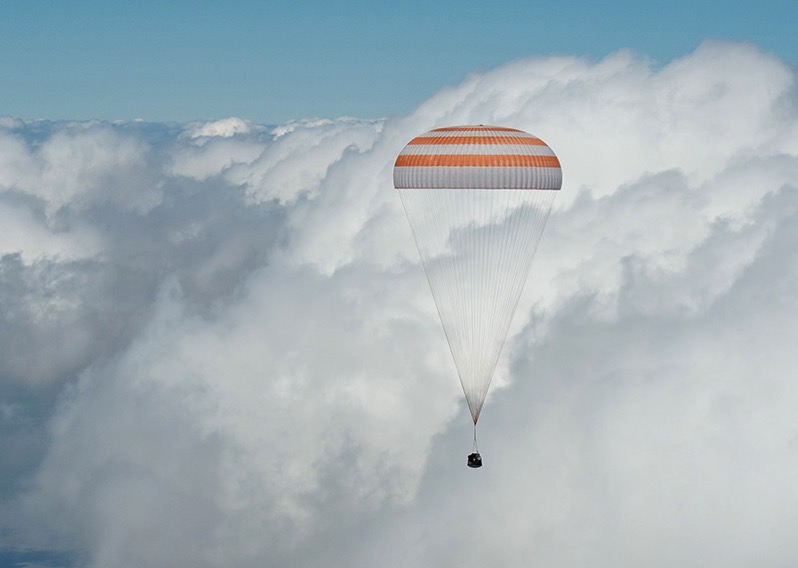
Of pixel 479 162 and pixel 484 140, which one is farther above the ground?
pixel 484 140

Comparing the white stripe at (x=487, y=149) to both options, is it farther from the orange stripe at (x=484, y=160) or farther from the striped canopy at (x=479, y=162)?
the orange stripe at (x=484, y=160)

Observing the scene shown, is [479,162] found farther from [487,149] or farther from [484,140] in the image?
[484,140]

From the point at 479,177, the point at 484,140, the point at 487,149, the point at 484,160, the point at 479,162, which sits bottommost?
the point at 479,177

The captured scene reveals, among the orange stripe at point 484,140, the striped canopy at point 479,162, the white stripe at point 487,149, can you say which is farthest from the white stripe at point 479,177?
the orange stripe at point 484,140

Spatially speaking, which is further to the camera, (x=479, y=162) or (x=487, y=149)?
(x=487, y=149)

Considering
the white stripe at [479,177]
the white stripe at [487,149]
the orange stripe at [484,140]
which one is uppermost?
the orange stripe at [484,140]

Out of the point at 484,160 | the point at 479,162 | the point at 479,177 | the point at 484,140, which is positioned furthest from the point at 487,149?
the point at 479,177

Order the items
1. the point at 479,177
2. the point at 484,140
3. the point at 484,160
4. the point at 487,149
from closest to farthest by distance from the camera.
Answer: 1. the point at 479,177
2. the point at 484,160
3. the point at 487,149
4. the point at 484,140

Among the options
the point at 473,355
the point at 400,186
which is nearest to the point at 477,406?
the point at 473,355

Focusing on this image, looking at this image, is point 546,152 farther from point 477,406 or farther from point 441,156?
point 477,406
